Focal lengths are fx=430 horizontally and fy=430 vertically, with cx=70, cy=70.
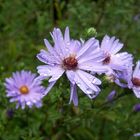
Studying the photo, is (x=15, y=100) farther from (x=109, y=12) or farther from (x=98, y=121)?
(x=109, y=12)

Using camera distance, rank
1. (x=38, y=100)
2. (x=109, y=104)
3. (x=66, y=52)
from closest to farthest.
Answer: (x=66, y=52) < (x=109, y=104) < (x=38, y=100)

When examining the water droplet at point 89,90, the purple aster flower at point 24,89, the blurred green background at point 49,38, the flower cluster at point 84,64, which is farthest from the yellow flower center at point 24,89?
the water droplet at point 89,90

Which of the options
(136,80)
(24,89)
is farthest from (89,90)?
(24,89)

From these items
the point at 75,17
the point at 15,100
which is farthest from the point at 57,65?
the point at 75,17

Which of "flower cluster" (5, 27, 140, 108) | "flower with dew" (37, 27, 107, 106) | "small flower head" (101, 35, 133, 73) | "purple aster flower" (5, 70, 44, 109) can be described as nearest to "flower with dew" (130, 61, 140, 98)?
"flower cluster" (5, 27, 140, 108)

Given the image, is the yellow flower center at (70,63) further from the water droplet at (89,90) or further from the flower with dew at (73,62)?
the water droplet at (89,90)

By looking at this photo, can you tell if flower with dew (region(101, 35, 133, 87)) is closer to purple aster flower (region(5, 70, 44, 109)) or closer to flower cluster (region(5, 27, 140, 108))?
flower cluster (region(5, 27, 140, 108))

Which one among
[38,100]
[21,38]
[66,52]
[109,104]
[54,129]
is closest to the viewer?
[66,52]
